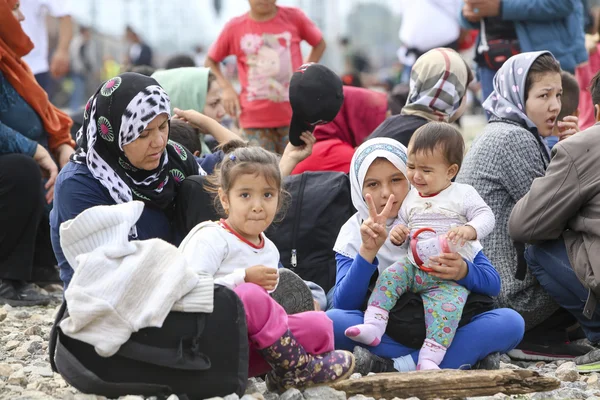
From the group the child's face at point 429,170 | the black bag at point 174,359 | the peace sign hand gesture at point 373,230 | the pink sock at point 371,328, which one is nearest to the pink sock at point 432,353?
the pink sock at point 371,328

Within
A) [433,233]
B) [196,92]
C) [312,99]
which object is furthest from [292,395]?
[196,92]

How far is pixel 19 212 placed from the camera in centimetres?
607

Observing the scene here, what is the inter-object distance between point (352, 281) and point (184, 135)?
5.88ft

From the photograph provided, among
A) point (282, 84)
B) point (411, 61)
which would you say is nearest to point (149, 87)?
point (282, 84)

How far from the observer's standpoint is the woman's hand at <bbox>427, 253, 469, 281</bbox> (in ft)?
13.5

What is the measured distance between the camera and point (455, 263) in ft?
13.5

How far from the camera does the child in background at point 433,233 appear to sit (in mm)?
4164

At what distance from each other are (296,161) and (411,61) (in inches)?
159

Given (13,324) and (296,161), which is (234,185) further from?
(13,324)

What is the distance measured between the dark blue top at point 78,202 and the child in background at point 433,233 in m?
1.13

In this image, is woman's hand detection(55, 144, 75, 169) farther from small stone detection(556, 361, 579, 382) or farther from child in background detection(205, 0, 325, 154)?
small stone detection(556, 361, 579, 382)

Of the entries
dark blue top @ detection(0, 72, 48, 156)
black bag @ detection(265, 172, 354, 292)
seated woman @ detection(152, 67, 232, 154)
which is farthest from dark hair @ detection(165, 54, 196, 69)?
black bag @ detection(265, 172, 354, 292)

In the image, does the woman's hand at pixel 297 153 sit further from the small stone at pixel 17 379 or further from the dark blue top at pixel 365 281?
the small stone at pixel 17 379

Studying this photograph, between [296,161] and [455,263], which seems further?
[296,161]
